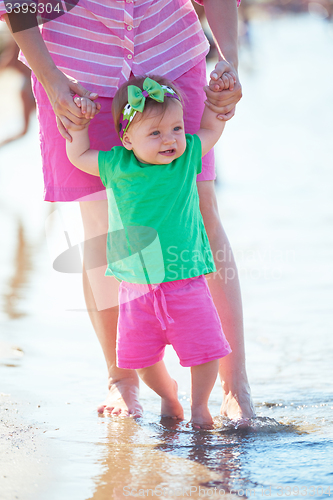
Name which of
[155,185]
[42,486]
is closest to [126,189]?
[155,185]

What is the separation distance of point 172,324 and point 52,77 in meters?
0.85

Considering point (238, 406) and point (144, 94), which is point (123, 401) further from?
point (144, 94)

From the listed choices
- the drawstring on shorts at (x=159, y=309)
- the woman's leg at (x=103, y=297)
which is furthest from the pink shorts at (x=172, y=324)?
the woman's leg at (x=103, y=297)

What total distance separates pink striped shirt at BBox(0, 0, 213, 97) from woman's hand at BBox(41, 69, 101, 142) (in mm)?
132

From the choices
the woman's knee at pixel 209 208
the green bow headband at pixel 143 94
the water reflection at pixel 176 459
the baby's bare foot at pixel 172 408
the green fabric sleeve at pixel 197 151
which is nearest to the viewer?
the water reflection at pixel 176 459

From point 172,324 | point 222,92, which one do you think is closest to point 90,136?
point 222,92

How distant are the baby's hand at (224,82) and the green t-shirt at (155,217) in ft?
0.63

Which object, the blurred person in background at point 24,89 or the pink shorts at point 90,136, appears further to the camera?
the blurred person in background at point 24,89

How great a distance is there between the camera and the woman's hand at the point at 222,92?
6.70 ft

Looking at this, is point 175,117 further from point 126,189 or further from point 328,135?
point 328,135

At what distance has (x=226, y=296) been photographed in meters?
2.24

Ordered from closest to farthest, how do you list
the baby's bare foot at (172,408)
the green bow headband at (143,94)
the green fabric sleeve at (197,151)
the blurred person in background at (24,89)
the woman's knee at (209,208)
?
the green bow headband at (143,94) < the green fabric sleeve at (197,151) < the baby's bare foot at (172,408) < the woman's knee at (209,208) < the blurred person in background at (24,89)

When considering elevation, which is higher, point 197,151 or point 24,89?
point 24,89

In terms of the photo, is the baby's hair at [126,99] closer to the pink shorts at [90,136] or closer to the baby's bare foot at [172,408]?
the pink shorts at [90,136]
